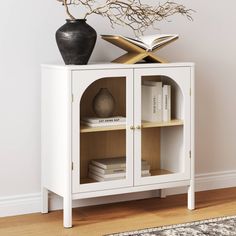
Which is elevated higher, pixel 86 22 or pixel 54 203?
pixel 86 22

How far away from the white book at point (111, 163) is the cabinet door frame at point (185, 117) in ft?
0.23

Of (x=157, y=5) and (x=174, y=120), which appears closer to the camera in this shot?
(x=174, y=120)

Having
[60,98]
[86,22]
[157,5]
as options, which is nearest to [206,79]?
[157,5]

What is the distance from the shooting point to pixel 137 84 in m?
3.08

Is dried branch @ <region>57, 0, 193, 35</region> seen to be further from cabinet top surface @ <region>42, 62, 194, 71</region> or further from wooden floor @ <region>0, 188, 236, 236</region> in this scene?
wooden floor @ <region>0, 188, 236, 236</region>

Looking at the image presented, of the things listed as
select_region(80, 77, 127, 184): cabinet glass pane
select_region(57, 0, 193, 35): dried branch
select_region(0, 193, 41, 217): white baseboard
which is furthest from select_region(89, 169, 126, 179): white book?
select_region(57, 0, 193, 35): dried branch

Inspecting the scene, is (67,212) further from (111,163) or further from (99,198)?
(99,198)

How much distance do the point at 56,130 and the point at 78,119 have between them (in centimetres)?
15

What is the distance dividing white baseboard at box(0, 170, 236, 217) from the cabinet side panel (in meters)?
0.14

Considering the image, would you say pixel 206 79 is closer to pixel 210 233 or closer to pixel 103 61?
pixel 103 61

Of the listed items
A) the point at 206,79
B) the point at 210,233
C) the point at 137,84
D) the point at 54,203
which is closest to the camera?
the point at 210,233

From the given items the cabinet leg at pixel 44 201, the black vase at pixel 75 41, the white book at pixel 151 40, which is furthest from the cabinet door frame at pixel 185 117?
the cabinet leg at pixel 44 201

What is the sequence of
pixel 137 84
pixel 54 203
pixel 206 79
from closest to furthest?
pixel 137 84, pixel 54 203, pixel 206 79

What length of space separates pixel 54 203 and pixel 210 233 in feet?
2.88
